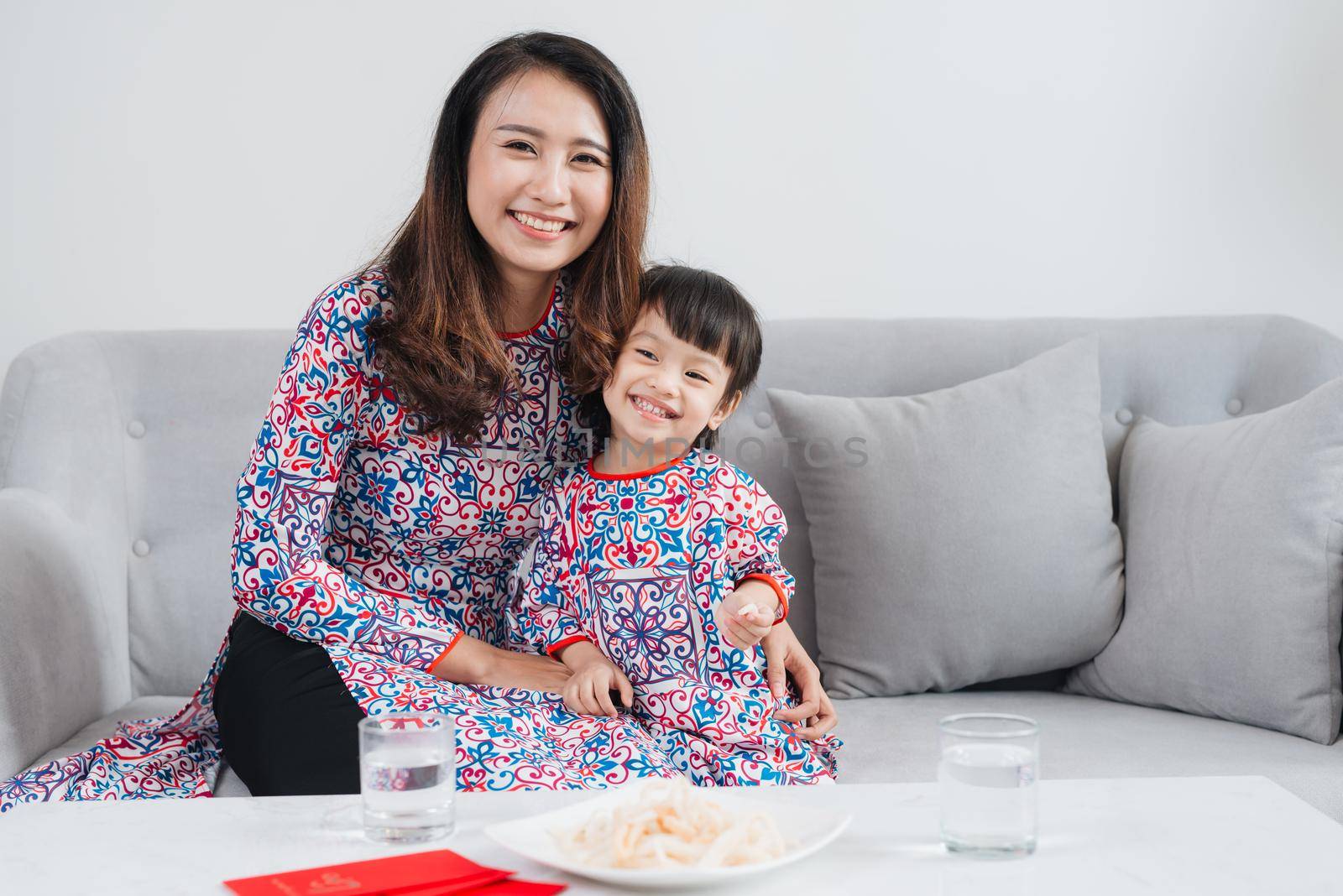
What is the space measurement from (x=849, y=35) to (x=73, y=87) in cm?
142

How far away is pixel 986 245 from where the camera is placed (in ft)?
7.61

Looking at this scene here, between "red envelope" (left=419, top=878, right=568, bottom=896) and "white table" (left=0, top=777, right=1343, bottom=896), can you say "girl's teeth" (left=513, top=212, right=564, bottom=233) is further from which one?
"red envelope" (left=419, top=878, right=568, bottom=896)

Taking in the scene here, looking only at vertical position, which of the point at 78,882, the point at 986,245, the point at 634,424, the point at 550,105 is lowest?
the point at 78,882

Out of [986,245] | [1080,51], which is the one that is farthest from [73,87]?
[1080,51]

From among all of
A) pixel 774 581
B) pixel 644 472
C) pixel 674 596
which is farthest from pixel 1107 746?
pixel 644 472

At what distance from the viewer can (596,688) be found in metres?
1.45

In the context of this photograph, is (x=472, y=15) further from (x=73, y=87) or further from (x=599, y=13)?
(x=73, y=87)

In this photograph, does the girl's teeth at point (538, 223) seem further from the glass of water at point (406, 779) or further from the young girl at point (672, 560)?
the glass of water at point (406, 779)

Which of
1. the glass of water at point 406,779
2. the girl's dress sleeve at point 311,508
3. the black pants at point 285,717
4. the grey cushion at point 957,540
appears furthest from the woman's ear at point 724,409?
the glass of water at point 406,779

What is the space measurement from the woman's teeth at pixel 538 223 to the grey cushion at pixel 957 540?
1.73ft

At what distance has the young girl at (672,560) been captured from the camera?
1.48 m

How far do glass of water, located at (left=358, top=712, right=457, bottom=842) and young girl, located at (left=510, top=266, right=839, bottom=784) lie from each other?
56 centimetres

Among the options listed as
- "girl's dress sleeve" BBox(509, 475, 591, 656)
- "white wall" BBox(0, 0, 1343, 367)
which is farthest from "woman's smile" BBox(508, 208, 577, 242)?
"white wall" BBox(0, 0, 1343, 367)

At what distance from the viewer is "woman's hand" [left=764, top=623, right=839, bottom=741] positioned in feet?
4.97
